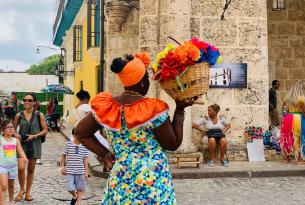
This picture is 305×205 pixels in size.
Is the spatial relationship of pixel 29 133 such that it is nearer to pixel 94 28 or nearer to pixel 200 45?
pixel 200 45

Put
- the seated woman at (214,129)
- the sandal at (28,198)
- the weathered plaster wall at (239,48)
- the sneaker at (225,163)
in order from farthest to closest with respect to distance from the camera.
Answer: the weathered plaster wall at (239,48) < the seated woman at (214,129) < the sneaker at (225,163) < the sandal at (28,198)

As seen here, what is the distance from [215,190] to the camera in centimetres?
780

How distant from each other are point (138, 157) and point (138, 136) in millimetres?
131

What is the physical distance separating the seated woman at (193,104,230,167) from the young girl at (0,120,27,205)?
4455mm

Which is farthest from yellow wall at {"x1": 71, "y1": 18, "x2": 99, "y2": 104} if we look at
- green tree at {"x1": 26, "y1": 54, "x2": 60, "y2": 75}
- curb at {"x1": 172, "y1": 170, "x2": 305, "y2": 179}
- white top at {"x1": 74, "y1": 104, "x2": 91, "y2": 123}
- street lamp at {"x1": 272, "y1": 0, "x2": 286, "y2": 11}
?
green tree at {"x1": 26, "y1": 54, "x2": 60, "y2": 75}

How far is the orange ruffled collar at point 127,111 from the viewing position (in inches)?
122

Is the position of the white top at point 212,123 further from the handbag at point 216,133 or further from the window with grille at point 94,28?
the window with grille at point 94,28

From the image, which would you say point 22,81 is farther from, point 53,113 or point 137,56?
point 137,56

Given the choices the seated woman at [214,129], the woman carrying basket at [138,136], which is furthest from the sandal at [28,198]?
the woman carrying basket at [138,136]

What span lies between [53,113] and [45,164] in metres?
11.3

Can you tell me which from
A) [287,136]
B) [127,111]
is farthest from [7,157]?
→ [287,136]

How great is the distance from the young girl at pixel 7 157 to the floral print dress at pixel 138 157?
299cm

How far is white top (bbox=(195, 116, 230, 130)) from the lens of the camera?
32.5 ft

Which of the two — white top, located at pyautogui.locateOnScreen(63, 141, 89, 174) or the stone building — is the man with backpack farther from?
the stone building
